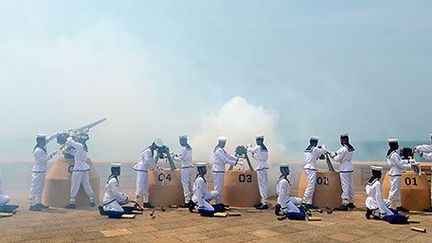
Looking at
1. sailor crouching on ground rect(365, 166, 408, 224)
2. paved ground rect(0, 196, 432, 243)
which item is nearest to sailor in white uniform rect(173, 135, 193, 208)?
paved ground rect(0, 196, 432, 243)

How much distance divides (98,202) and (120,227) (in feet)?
15.0

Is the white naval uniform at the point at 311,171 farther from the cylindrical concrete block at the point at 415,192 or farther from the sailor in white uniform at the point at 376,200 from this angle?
the cylindrical concrete block at the point at 415,192

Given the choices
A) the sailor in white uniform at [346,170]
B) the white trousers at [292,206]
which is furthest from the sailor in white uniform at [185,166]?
the sailor in white uniform at [346,170]

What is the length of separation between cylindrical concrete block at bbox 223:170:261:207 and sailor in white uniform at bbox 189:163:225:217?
1.05 meters

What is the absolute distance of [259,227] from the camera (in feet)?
32.1

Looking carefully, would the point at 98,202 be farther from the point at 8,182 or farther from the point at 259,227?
the point at 8,182

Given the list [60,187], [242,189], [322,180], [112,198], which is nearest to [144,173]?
[112,198]

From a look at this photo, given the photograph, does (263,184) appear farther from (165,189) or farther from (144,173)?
(144,173)

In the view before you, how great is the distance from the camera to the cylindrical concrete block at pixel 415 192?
12484 millimetres

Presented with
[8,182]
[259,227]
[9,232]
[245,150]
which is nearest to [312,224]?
[259,227]

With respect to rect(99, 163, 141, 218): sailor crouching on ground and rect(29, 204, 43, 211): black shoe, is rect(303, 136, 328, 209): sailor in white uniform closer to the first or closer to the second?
rect(99, 163, 141, 218): sailor crouching on ground

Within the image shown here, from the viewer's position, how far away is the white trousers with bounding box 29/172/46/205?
42.1ft

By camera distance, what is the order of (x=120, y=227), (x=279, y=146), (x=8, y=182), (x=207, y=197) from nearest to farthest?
(x=120, y=227) < (x=207, y=197) < (x=8, y=182) < (x=279, y=146)

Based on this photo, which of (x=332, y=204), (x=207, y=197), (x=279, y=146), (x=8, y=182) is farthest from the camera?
(x=279, y=146)
